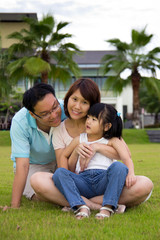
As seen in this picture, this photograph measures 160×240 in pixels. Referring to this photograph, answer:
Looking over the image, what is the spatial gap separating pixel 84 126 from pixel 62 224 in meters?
1.12

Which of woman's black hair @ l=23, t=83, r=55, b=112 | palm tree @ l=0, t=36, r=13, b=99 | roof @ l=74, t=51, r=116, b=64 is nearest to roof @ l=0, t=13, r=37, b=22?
roof @ l=74, t=51, r=116, b=64

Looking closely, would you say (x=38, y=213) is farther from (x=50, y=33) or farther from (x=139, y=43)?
(x=139, y=43)

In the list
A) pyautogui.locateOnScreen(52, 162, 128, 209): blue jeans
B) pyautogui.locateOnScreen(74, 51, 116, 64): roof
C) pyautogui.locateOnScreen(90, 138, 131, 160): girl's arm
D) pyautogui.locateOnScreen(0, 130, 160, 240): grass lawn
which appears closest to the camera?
pyautogui.locateOnScreen(0, 130, 160, 240): grass lawn

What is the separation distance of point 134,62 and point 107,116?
19235mm

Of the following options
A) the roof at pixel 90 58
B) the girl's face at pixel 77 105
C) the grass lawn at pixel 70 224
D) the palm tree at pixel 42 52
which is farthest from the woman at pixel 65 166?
the roof at pixel 90 58

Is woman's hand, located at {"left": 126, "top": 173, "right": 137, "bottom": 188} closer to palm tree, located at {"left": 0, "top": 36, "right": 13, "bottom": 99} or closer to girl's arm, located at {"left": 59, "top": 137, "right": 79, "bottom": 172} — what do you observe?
girl's arm, located at {"left": 59, "top": 137, "right": 79, "bottom": 172}

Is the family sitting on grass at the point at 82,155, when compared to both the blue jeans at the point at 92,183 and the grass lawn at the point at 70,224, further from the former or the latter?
the grass lawn at the point at 70,224

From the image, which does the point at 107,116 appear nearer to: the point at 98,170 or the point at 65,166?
the point at 98,170

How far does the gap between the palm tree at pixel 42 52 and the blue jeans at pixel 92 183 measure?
15.6m

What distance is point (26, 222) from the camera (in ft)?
9.00

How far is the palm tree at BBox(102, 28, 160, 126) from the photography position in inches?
842

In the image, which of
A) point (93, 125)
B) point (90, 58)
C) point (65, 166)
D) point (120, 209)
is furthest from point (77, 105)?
point (90, 58)

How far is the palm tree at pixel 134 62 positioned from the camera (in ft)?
70.1

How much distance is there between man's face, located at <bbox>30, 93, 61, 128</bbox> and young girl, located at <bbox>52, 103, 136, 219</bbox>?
0.28 meters
